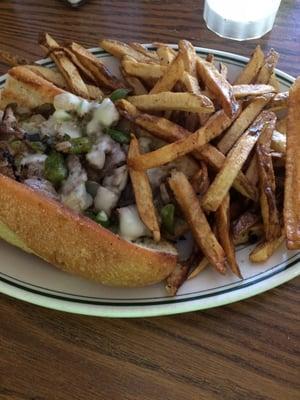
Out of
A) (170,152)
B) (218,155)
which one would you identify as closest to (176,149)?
(170,152)

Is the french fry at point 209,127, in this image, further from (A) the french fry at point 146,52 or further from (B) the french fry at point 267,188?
(A) the french fry at point 146,52

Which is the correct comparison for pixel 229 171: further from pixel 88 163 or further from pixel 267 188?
pixel 88 163

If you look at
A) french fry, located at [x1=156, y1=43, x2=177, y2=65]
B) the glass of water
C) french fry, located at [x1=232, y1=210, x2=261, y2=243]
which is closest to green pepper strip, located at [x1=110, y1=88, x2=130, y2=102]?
french fry, located at [x1=156, y1=43, x2=177, y2=65]

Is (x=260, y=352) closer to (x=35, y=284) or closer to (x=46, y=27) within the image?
(x=35, y=284)

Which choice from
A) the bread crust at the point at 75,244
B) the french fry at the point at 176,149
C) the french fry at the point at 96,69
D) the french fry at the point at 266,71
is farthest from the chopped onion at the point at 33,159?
the french fry at the point at 266,71

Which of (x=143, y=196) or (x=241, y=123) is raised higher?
(x=241, y=123)
